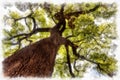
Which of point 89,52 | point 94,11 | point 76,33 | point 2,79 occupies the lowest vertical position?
point 2,79

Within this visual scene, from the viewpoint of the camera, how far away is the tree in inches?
56.1

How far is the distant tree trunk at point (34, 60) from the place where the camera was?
55.6 inches

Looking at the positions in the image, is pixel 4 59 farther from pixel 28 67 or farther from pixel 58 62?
pixel 58 62

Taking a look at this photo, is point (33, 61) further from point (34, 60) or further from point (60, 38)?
point (60, 38)

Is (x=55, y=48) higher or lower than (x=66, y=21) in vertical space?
lower

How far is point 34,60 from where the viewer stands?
141 centimetres

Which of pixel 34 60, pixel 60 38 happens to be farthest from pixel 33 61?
pixel 60 38

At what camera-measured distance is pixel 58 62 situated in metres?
1.43

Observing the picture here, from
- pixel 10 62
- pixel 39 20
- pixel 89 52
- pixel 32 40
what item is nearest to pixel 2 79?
pixel 10 62

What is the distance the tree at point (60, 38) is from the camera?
1.42 meters

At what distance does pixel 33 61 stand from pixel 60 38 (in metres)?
0.19

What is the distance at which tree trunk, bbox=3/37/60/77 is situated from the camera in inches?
55.6

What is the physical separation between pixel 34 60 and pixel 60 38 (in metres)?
0.18

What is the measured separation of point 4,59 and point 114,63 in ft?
1.91
